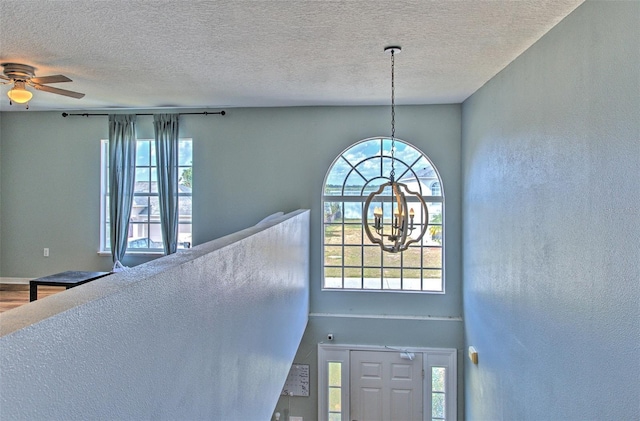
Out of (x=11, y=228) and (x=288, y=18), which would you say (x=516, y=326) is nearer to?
(x=288, y=18)

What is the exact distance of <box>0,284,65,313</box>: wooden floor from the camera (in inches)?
171

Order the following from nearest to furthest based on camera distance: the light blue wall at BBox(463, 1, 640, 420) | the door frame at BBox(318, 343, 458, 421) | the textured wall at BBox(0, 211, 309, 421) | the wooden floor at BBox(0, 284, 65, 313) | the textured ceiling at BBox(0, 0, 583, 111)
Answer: the textured wall at BBox(0, 211, 309, 421)
the light blue wall at BBox(463, 1, 640, 420)
the textured ceiling at BBox(0, 0, 583, 111)
the wooden floor at BBox(0, 284, 65, 313)
the door frame at BBox(318, 343, 458, 421)

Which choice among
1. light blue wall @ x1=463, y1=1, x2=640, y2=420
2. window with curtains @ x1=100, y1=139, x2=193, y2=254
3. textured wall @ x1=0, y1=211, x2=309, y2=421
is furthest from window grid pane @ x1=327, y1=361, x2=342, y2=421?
window with curtains @ x1=100, y1=139, x2=193, y2=254

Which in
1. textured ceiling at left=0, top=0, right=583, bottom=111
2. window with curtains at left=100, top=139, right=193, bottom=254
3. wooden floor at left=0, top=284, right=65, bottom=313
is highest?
textured ceiling at left=0, top=0, right=583, bottom=111

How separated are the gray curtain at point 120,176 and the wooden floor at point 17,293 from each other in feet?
3.01

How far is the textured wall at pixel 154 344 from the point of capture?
0.85 m

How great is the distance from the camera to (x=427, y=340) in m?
5.34

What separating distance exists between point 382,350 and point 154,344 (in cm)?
467

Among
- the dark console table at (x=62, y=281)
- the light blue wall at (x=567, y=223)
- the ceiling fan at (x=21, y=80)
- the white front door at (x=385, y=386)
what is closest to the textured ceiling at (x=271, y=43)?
the ceiling fan at (x=21, y=80)

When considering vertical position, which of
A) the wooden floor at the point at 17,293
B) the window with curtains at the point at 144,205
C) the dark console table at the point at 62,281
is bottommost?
the wooden floor at the point at 17,293

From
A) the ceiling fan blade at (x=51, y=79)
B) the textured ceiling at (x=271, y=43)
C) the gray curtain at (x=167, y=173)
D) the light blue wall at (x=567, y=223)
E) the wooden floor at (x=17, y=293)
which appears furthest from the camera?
the gray curtain at (x=167, y=173)

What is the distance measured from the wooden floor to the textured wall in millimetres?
3137

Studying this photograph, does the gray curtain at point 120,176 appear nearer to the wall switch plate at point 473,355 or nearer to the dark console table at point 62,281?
the dark console table at point 62,281

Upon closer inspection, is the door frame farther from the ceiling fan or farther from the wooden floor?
the ceiling fan
